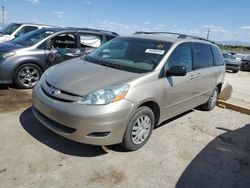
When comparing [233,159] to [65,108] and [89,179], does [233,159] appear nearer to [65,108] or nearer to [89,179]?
[89,179]

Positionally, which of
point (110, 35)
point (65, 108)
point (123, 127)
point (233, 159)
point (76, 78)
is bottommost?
point (233, 159)

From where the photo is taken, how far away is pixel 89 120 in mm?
3324

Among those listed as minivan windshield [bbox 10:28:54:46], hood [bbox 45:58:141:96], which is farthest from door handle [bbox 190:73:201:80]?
minivan windshield [bbox 10:28:54:46]

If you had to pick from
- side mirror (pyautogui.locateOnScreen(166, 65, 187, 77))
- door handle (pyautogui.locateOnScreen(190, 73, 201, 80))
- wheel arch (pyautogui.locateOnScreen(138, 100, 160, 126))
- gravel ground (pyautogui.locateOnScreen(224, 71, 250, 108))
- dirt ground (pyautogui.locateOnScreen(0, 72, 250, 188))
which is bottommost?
gravel ground (pyautogui.locateOnScreen(224, 71, 250, 108))

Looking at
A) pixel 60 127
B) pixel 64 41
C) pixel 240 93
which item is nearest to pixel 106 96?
pixel 60 127

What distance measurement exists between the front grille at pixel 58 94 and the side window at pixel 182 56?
1677mm

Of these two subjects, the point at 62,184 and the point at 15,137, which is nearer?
the point at 62,184

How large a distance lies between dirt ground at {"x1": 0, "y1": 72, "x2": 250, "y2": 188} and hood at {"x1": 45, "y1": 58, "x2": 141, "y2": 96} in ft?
2.93

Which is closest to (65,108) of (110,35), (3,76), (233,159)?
(233,159)

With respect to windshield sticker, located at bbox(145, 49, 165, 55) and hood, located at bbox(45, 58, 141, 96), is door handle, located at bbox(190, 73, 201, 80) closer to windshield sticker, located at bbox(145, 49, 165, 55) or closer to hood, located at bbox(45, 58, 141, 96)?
windshield sticker, located at bbox(145, 49, 165, 55)

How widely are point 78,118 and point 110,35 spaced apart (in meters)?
5.26

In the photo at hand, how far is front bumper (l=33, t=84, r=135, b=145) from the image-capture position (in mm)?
3328

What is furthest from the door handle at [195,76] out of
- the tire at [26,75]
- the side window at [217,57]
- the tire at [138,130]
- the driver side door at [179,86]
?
the tire at [26,75]

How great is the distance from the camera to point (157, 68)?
4.10 meters
